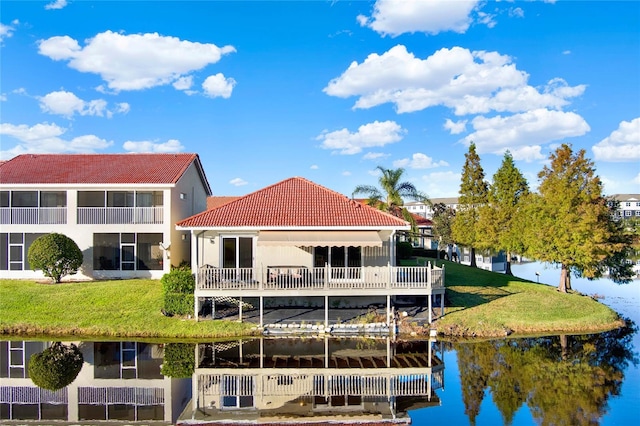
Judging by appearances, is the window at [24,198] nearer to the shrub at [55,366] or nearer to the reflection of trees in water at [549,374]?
the shrub at [55,366]

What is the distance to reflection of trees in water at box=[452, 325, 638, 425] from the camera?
569 inches

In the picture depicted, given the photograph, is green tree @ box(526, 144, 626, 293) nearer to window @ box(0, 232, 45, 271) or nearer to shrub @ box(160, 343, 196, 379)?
shrub @ box(160, 343, 196, 379)

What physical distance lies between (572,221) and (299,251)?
15206 millimetres

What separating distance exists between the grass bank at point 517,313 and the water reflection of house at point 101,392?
12.1 metres

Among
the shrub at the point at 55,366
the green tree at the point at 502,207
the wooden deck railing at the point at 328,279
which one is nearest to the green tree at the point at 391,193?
the green tree at the point at 502,207

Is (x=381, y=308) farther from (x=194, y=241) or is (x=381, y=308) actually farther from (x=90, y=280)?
(x=90, y=280)

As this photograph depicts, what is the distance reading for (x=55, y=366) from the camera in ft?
60.3

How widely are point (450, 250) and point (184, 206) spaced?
29318 mm

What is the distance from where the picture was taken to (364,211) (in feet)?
83.6

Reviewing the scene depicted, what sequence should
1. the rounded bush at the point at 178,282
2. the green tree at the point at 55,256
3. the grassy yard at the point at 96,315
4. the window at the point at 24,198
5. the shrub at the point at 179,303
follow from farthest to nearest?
the window at the point at 24,198, the green tree at the point at 55,256, the rounded bush at the point at 178,282, the shrub at the point at 179,303, the grassy yard at the point at 96,315

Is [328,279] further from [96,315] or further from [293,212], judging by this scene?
[96,315]

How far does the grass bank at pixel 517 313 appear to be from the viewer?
22766 millimetres

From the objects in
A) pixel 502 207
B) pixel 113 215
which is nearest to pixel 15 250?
pixel 113 215

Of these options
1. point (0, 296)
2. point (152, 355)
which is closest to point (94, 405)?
point (152, 355)
